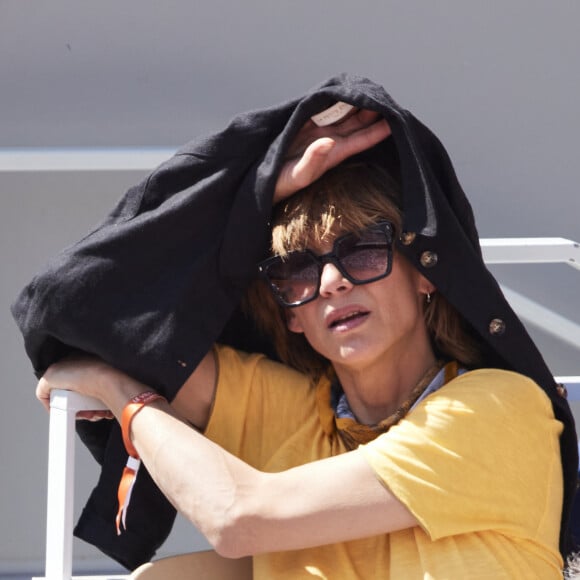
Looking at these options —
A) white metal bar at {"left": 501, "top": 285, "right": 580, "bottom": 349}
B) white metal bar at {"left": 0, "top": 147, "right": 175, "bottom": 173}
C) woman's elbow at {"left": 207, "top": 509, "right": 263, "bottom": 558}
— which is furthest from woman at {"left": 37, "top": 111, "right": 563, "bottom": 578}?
white metal bar at {"left": 501, "top": 285, "right": 580, "bottom": 349}

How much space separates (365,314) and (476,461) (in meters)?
0.30

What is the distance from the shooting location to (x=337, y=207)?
1.75 meters

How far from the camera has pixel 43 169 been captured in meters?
2.75

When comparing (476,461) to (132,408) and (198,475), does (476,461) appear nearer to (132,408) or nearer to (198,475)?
(198,475)

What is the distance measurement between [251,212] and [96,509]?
592mm

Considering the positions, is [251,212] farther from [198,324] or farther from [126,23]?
[126,23]

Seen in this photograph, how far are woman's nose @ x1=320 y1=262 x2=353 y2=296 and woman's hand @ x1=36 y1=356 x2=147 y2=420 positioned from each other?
1.11 ft

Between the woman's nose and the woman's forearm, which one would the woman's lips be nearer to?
the woman's nose

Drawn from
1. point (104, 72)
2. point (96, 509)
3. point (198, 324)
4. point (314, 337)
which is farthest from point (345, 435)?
point (104, 72)

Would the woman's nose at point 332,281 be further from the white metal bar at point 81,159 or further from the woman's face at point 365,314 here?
the white metal bar at point 81,159

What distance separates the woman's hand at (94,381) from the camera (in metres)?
1.78

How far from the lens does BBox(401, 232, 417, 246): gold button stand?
1696 millimetres

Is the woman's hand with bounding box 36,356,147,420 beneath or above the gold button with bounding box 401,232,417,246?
beneath

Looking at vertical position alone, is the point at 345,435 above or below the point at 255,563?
above
